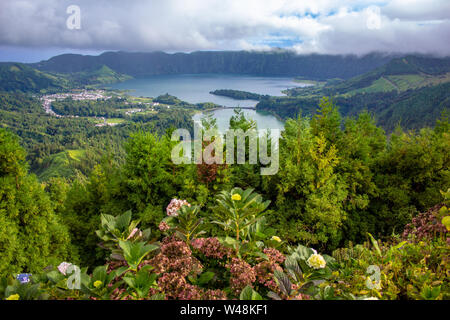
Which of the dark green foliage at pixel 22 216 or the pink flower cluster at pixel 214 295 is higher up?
the pink flower cluster at pixel 214 295

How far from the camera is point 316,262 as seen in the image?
7.05ft

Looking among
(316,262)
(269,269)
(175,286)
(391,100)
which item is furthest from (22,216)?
(391,100)

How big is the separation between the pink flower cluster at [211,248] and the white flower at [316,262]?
742 millimetres

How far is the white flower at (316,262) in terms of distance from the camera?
83.8 inches

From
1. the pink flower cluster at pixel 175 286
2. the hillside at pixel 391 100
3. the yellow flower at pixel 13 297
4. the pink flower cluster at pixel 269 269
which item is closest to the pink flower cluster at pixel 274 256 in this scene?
the pink flower cluster at pixel 269 269

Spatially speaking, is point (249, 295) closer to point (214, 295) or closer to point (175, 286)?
point (214, 295)

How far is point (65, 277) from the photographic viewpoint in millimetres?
2080

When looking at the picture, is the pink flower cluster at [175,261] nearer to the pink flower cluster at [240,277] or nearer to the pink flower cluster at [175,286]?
the pink flower cluster at [175,286]

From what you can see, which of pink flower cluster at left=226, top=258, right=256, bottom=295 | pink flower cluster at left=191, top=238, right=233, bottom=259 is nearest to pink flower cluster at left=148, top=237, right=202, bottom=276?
pink flower cluster at left=191, top=238, right=233, bottom=259

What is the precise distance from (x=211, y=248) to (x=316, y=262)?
1018 millimetres
